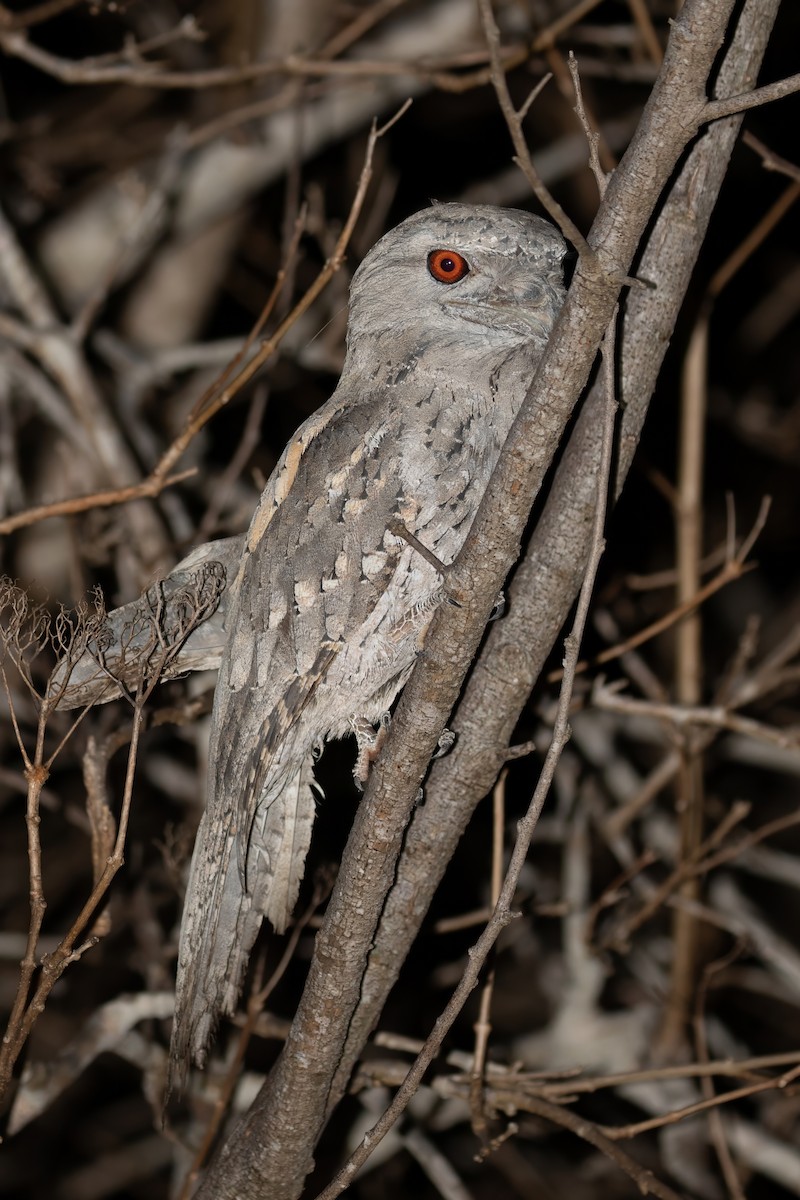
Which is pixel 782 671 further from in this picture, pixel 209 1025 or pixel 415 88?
pixel 415 88

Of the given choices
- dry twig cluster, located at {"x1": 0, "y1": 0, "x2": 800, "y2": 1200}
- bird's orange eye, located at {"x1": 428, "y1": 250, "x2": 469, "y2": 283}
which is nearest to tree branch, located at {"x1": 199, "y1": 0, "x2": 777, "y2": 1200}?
dry twig cluster, located at {"x1": 0, "y1": 0, "x2": 800, "y2": 1200}

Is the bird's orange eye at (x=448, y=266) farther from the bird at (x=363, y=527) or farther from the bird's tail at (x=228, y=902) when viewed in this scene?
the bird's tail at (x=228, y=902)

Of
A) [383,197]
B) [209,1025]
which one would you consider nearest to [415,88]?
[383,197]

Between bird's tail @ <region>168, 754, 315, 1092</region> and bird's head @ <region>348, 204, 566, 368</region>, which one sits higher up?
bird's head @ <region>348, 204, 566, 368</region>

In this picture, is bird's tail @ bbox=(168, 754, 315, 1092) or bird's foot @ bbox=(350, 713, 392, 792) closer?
bird's tail @ bbox=(168, 754, 315, 1092)

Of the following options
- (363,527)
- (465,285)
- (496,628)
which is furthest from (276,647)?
(465,285)

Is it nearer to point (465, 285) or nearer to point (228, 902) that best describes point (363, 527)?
point (465, 285)

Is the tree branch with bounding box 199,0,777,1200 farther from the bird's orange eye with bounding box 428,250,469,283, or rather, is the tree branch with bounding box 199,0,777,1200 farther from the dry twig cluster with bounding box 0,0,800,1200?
the bird's orange eye with bounding box 428,250,469,283
